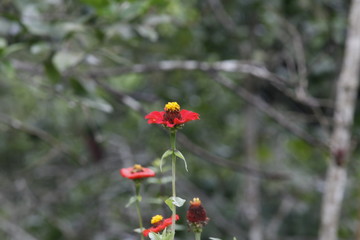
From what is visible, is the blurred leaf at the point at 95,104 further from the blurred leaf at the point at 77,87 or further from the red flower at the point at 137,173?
the red flower at the point at 137,173

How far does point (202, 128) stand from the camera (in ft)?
12.4

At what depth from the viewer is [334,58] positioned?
3.39 metres

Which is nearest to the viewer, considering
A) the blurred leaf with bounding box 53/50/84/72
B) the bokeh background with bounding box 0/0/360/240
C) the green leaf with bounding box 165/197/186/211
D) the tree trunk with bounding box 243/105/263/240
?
the green leaf with bounding box 165/197/186/211

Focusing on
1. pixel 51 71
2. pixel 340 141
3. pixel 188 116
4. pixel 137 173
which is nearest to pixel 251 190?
pixel 340 141

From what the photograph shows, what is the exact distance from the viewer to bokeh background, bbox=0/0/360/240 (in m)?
3.10

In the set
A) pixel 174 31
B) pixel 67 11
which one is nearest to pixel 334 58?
pixel 174 31

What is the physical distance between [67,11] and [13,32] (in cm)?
35

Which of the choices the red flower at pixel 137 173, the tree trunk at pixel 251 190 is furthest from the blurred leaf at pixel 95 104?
the tree trunk at pixel 251 190

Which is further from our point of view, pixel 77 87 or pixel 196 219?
pixel 77 87

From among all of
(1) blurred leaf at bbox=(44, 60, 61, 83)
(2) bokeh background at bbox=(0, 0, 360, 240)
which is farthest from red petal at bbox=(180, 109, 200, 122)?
(2) bokeh background at bbox=(0, 0, 360, 240)

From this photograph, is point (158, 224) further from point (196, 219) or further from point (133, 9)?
point (133, 9)

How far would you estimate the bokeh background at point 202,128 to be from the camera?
3.10m

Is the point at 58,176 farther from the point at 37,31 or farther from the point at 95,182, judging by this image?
the point at 37,31

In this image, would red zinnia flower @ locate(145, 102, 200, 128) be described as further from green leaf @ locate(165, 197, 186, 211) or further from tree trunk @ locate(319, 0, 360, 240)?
tree trunk @ locate(319, 0, 360, 240)
